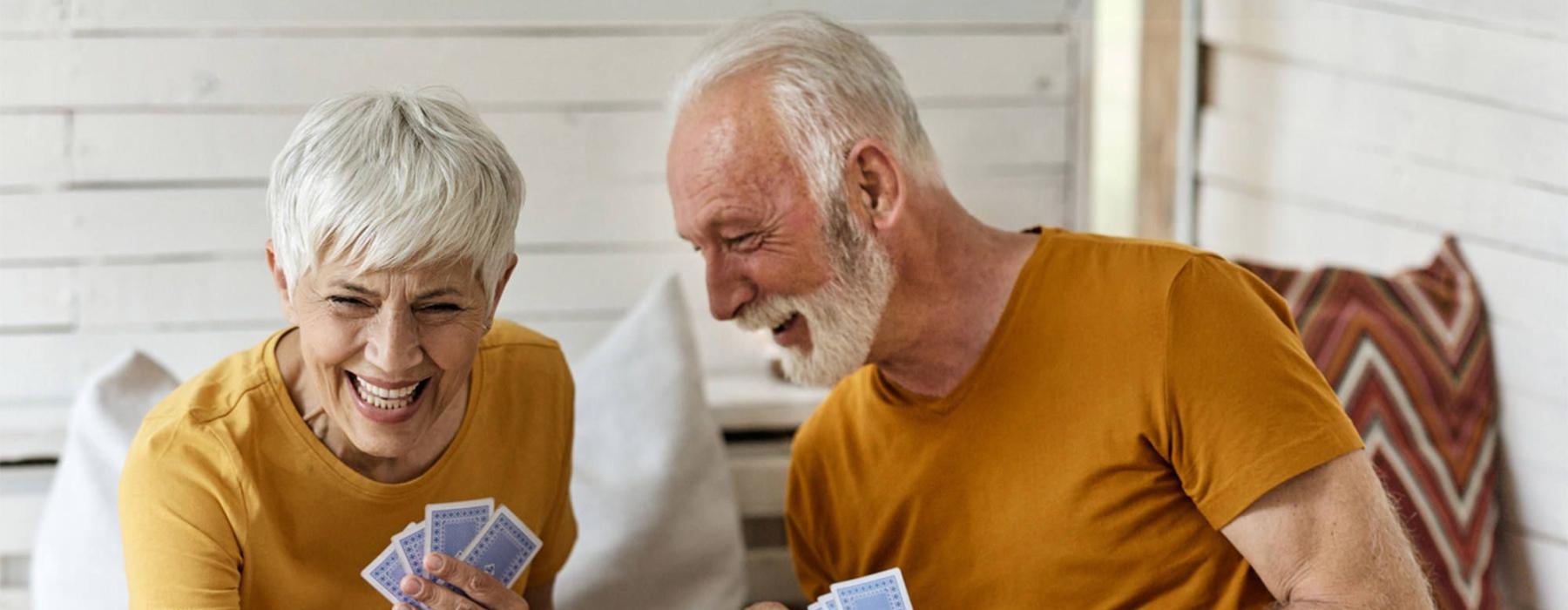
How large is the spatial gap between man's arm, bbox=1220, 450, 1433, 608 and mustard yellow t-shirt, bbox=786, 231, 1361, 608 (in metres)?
0.03

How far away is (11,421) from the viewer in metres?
2.24

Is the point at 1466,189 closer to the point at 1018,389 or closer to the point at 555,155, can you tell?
the point at 1018,389

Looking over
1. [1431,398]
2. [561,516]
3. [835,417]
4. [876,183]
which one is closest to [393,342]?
[561,516]

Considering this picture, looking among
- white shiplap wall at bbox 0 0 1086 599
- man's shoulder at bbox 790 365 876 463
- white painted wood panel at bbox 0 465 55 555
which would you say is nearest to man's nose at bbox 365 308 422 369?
man's shoulder at bbox 790 365 876 463

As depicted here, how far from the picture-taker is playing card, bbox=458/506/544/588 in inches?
63.9

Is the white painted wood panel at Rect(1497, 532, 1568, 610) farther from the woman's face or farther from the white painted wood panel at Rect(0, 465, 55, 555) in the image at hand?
the white painted wood panel at Rect(0, 465, 55, 555)

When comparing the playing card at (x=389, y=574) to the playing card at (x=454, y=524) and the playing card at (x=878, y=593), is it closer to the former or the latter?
the playing card at (x=454, y=524)

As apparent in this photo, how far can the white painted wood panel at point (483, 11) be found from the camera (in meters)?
2.20

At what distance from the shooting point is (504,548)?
1654 mm

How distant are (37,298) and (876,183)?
1.39 metres

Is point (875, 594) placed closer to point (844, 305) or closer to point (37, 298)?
point (844, 305)

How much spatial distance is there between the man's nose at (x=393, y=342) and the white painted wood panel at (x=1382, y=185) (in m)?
1.49

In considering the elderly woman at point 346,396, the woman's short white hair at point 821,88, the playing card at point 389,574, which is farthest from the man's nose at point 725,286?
the playing card at point 389,574

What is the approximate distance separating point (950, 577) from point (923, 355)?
0.88ft
